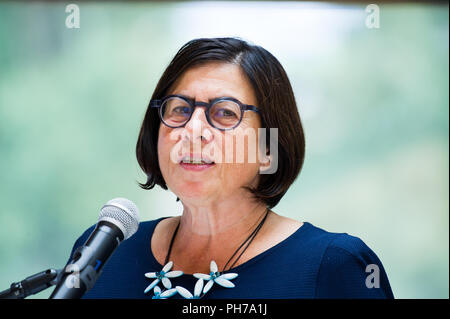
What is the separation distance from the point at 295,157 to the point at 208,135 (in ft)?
1.09

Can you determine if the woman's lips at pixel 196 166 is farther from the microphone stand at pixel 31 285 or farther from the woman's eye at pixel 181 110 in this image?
the microphone stand at pixel 31 285

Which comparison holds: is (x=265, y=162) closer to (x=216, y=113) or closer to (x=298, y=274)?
(x=216, y=113)

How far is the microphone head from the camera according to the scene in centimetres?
120

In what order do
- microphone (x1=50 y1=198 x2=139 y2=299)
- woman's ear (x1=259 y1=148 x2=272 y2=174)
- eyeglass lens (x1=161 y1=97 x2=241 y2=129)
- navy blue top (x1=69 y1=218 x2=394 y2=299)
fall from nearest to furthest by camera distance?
microphone (x1=50 y1=198 x2=139 y2=299) → navy blue top (x1=69 y1=218 x2=394 y2=299) → eyeglass lens (x1=161 y1=97 x2=241 y2=129) → woman's ear (x1=259 y1=148 x2=272 y2=174)

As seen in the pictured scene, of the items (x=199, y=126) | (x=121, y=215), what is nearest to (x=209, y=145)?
(x=199, y=126)

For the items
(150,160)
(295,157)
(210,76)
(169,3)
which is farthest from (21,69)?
(295,157)

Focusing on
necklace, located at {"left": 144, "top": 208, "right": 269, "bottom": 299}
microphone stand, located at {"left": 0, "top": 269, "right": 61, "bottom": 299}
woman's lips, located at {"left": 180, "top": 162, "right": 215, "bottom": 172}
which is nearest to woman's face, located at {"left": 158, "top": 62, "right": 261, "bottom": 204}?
woman's lips, located at {"left": 180, "top": 162, "right": 215, "bottom": 172}

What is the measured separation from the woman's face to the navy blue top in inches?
8.8

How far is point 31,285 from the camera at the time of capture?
1.24m

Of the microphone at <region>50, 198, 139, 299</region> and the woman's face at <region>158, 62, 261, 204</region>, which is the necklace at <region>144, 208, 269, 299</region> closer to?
the woman's face at <region>158, 62, 261, 204</region>

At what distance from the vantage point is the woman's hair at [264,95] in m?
1.55

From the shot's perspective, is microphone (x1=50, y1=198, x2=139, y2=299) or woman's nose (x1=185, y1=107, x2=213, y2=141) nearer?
microphone (x1=50, y1=198, x2=139, y2=299)

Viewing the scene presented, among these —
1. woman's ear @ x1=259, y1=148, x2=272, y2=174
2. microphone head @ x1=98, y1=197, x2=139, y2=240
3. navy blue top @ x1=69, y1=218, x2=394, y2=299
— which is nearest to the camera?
microphone head @ x1=98, y1=197, x2=139, y2=240

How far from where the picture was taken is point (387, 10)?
97.7 inches
